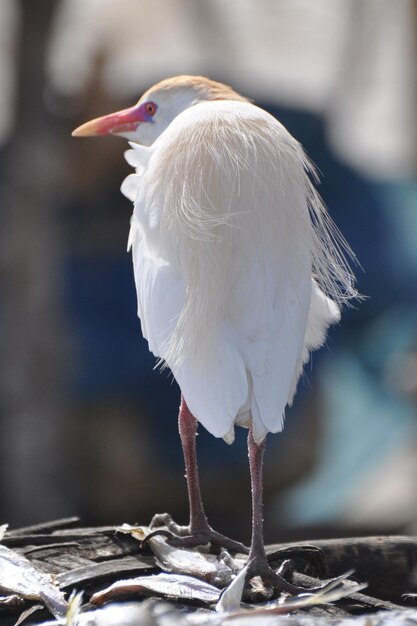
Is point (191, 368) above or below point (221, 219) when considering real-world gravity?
below

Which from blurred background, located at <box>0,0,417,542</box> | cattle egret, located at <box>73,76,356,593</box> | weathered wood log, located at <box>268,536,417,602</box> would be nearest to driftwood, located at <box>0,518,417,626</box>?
weathered wood log, located at <box>268,536,417,602</box>

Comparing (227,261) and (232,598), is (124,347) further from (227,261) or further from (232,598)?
(232,598)

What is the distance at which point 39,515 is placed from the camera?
5328 millimetres

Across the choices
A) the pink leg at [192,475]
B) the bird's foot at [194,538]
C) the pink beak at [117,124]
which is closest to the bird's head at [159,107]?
the pink beak at [117,124]

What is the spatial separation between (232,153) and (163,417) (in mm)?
2998

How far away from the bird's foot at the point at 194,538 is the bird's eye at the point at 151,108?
3.15 ft

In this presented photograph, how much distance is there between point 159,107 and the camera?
2.59 m

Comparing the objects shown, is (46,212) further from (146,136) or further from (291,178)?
(291,178)

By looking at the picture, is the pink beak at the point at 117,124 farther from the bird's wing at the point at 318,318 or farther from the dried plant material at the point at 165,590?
the dried plant material at the point at 165,590

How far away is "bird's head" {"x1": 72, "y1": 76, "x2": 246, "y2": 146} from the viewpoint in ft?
8.18

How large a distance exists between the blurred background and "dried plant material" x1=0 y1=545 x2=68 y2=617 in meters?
2.67

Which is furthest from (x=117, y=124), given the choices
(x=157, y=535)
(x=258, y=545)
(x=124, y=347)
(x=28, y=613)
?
(x=124, y=347)

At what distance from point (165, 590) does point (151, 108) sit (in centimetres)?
121

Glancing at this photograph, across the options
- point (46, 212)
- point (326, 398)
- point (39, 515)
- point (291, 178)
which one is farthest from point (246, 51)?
point (291, 178)
